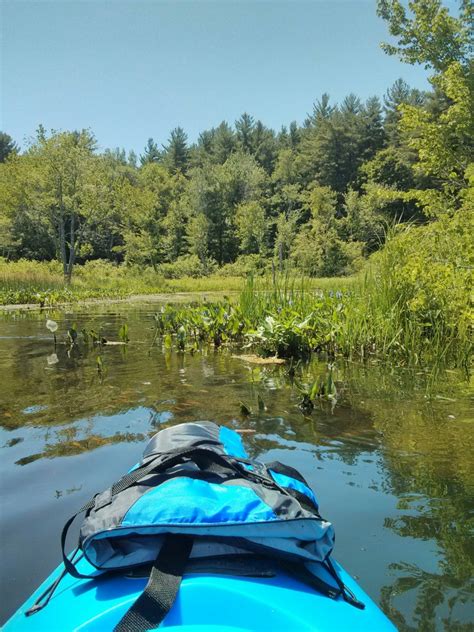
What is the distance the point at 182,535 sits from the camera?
4.34 feet

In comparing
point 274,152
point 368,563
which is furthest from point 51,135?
point 274,152

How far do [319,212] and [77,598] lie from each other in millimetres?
44845

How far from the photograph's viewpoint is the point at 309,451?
3.31 m

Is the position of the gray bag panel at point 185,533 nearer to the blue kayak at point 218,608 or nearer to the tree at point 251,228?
the blue kayak at point 218,608

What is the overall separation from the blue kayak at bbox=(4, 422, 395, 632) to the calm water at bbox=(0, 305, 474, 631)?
0.57m

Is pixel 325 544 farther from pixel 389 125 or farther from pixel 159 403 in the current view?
pixel 389 125

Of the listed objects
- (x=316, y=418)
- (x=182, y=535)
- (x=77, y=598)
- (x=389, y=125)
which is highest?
(x=389, y=125)

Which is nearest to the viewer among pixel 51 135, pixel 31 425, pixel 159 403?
pixel 31 425

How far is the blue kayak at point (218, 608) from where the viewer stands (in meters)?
1.15

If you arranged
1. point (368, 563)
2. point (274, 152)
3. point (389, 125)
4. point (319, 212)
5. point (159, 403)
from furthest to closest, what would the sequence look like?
1. point (274, 152)
2. point (389, 125)
3. point (319, 212)
4. point (159, 403)
5. point (368, 563)

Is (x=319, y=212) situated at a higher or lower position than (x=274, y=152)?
lower

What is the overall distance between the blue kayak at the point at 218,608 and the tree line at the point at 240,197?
57.2 feet

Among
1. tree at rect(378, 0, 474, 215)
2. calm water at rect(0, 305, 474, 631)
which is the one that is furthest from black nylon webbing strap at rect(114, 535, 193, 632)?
tree at rect(378, 0, 474, 215)

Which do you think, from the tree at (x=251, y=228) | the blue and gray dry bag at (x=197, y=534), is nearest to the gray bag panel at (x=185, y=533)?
the blue and gray dry bag at (x=197, y=534)
